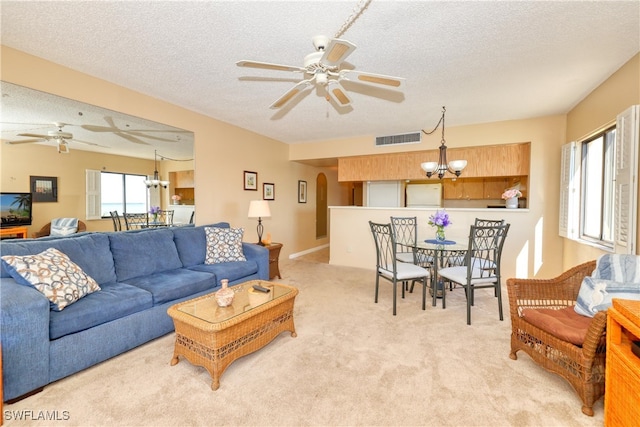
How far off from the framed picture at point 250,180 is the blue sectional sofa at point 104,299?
4.86ft

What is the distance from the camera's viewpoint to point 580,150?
3609 millimetres

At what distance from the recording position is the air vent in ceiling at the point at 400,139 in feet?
16.1

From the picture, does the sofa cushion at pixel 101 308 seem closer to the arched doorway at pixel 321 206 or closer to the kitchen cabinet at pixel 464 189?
the arched doorway at pixel 321 206

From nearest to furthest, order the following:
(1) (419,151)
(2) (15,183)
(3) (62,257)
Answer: (3) (62,257) < (2) (15,183) < (1) (419,151)

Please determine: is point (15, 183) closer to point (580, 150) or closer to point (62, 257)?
point (62, 257)

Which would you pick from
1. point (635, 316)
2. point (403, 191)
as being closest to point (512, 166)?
point (403, 191)

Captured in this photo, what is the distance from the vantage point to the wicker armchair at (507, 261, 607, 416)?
1.65m

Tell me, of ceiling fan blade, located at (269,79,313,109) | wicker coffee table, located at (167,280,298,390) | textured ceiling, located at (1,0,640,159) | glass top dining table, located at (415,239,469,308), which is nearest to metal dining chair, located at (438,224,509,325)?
glass top dining table, located at (415,239,469,308)

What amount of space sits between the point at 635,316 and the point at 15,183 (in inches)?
172

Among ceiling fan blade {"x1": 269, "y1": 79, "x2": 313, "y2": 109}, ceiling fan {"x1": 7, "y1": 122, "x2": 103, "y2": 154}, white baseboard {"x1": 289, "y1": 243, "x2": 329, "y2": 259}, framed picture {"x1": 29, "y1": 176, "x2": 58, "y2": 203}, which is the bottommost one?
white baseboard {"x1": 289, "y1": 243, "x2": 329, "y2": 259}

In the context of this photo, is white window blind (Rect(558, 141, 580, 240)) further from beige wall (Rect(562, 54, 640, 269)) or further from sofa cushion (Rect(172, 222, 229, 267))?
sofa cushion (Rect(172, 222, 229, 267))

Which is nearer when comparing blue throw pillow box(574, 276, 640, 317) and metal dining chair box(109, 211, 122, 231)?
blue throw pillow box(574, 276, 640, 317)

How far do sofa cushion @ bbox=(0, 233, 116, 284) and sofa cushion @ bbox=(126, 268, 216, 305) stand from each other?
241 millimetres

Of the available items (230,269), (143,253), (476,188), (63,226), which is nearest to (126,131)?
(63,226)
